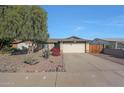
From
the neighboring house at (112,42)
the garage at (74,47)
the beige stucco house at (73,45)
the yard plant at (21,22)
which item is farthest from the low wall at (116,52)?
the yard plant at (21,22)

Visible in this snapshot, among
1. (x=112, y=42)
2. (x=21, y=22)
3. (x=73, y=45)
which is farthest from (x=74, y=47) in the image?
(x=21, y=22)

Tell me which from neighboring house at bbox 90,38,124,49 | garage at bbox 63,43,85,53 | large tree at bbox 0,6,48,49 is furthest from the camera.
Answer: garage at bbox 63,43,85,53

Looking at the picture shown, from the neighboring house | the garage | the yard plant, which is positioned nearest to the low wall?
the neighboring house

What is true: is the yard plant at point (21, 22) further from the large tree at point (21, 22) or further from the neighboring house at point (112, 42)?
the neighboring house at point (112, 42)

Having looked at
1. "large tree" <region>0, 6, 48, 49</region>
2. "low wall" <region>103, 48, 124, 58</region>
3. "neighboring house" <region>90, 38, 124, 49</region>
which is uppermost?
"large tree" <region>0, 6, 48, 49</region>

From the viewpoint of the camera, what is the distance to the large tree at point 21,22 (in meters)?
19.7

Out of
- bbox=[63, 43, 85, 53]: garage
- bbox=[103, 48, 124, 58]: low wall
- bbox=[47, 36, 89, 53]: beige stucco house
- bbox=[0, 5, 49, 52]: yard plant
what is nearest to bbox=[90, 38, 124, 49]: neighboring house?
bbox=[103, 48, 124, 58]: low wall

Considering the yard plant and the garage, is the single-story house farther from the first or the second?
the yard plant

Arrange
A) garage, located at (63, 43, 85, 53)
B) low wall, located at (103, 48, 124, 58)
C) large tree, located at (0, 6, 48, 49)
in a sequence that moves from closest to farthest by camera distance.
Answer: large tree, located at (0, 6, 48, 49) < low wall, located at (103, 48, 124, 58) < garage, located at (63, 43, 85, 53)

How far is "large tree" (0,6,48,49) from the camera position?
64.7 ft

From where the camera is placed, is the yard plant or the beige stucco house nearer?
the yard plant

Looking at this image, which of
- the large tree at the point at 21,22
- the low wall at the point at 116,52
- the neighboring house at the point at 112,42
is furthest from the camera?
the neighboring house at the point at 112,42

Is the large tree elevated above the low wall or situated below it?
above
